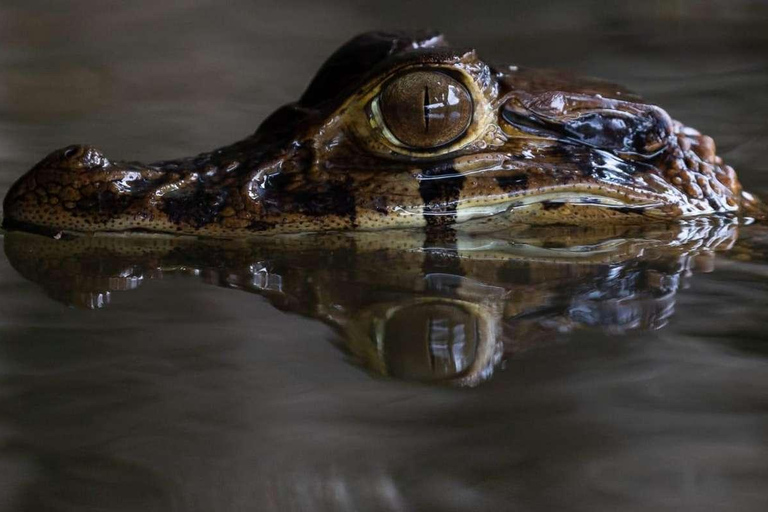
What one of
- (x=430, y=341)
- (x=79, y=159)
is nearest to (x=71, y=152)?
(x=79, y=159)

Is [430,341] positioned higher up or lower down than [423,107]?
lower down

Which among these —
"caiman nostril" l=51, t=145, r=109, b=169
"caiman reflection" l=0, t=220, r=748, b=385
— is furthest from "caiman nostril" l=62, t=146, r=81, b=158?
"caiman reflection" l=0, t=220, r=748, b=385

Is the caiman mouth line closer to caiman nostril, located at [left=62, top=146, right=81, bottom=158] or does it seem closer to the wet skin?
the wet skin

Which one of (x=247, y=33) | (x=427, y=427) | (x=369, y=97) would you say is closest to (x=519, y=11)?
(x=247, y=33)

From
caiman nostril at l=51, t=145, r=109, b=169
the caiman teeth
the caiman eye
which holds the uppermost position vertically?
the caiman eye

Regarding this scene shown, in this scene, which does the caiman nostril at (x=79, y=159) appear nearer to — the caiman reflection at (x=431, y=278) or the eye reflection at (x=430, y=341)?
the caiman reflection at (x=431, y=278)

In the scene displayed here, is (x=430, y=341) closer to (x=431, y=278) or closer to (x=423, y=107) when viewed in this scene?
(x=431, y=278)
